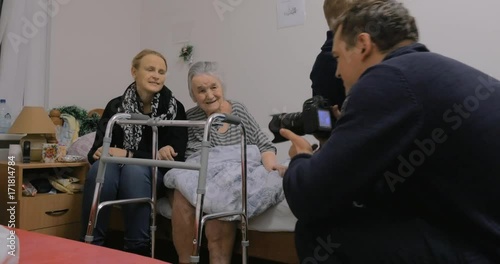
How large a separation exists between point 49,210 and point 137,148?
1.90 feet

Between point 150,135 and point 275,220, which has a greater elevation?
point 150,135

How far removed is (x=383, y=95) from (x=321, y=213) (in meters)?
0.24

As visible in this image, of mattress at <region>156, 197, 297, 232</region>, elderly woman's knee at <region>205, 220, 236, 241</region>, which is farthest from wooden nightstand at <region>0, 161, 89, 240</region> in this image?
mattress at <region>156, 197, 297, 232</region>

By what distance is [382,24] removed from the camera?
0.77 meters

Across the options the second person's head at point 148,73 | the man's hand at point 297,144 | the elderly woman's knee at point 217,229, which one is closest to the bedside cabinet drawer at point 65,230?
the second person's head at point 148,73

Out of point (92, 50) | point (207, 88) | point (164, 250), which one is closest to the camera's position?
point (207, 88)

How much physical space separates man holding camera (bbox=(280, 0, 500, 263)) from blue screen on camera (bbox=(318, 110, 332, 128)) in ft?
0.55

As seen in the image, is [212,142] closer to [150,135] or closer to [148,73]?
[150,135]

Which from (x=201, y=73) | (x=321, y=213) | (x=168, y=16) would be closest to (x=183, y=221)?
(x=201, y=73)

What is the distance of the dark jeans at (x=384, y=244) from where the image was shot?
0.67m

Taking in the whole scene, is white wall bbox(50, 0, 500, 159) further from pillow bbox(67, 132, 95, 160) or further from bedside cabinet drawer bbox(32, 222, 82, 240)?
bedside cabinet drawer bbox(32, 222, 82, 240)

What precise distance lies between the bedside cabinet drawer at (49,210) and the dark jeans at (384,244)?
161 centimetres

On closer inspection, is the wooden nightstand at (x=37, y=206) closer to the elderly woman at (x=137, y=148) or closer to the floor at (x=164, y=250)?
the floor at (x=164, y=250)

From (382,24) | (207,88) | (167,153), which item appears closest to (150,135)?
(167,153)
